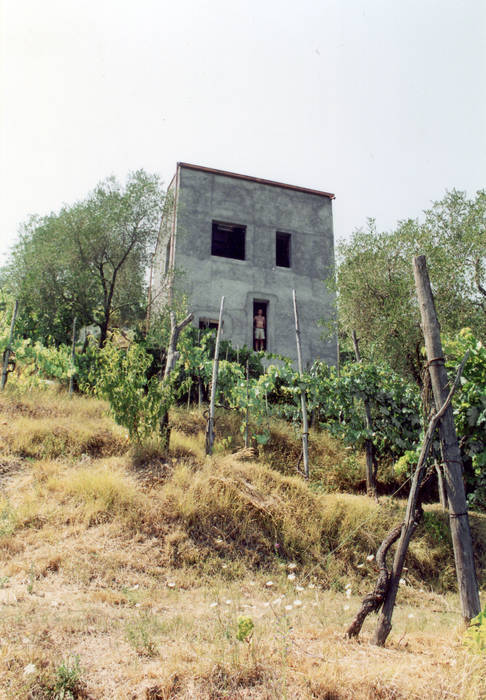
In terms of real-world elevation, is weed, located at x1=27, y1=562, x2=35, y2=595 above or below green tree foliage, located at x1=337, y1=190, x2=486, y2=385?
below

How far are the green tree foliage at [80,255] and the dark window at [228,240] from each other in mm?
4055

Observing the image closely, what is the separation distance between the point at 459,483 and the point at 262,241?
1505 cm

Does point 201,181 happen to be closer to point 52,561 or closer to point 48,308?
point 48,308

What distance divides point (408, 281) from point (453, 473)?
8.80 metres

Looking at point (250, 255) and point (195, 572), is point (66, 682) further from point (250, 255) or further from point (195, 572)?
point (250, 255)

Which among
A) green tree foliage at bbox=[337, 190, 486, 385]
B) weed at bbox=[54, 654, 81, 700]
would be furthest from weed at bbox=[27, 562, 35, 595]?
green tree foliage at bbox=[337, 190, 486, 385]

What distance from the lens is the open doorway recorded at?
57.6 ft

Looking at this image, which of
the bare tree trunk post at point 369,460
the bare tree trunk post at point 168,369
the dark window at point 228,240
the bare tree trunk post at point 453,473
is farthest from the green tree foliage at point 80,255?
the bare tree trunk post at point 453,473

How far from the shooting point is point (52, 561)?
217 inches

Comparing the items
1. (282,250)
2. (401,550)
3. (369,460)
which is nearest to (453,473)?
(401,550)

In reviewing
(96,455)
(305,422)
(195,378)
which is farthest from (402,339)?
(96,455)

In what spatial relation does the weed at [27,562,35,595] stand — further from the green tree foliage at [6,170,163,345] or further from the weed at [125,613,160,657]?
the green tree foliage at [6,170,163,345]

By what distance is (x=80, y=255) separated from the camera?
14.3m

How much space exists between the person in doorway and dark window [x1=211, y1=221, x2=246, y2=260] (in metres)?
2.56
